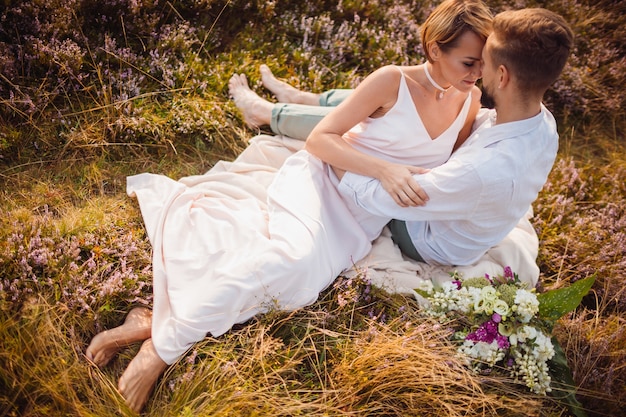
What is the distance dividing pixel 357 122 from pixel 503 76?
2.82ft

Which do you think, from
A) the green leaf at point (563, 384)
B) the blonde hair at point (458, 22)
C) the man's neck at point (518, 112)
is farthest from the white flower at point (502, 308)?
the blonde hair at point (458, 22)

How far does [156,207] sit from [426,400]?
1.94m

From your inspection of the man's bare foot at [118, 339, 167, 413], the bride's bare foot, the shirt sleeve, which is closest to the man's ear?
the shirt sleeve

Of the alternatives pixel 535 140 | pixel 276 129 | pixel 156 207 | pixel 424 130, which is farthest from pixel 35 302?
pixel 535 140

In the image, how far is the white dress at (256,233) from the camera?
2662 mm

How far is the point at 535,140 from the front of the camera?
265 cm

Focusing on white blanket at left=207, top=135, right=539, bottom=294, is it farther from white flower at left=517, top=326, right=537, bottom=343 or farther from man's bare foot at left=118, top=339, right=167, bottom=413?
man's bare foot at left=118, top=339, right=167, bottom=413

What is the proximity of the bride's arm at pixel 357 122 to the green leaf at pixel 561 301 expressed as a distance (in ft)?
3.32

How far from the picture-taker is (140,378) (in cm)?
255

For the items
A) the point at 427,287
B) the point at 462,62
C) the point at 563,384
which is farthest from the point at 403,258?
the point at 462,62

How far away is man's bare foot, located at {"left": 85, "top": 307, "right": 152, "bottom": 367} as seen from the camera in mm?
2658

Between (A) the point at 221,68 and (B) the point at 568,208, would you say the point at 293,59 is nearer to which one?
(A) the point at 221,68

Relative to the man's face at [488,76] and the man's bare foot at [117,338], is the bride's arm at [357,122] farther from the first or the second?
the man's bare foot at [117,338]

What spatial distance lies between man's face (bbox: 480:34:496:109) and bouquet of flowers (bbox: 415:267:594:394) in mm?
999
